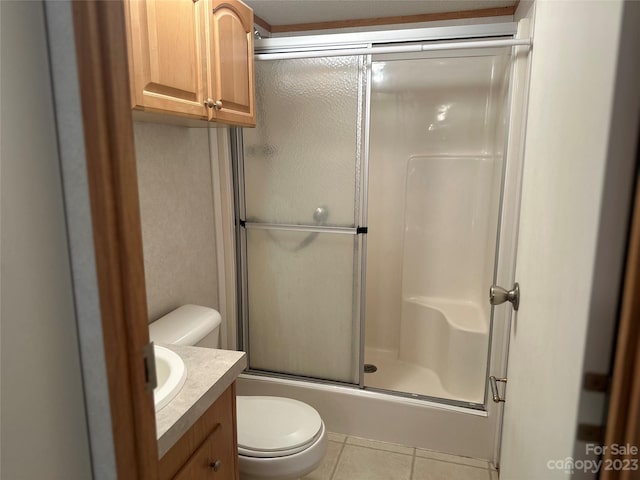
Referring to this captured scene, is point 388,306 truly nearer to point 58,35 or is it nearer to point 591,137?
point 591,137

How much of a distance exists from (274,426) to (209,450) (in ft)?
1.74

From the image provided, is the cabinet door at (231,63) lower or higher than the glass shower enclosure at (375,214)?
higher

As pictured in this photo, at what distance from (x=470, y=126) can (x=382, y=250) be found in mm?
926

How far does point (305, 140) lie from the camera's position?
2141 millimetres

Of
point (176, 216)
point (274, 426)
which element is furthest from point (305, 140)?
point (274, 426)

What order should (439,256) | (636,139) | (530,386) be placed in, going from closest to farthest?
(636,139), (530,386), (439,256)

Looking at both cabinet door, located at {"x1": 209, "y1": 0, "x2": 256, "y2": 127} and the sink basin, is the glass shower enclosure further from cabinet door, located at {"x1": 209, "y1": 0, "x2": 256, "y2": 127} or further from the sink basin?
the sink basin

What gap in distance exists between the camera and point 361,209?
2.11 metres

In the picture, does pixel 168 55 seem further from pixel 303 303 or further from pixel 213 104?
Result: pixel 303 303

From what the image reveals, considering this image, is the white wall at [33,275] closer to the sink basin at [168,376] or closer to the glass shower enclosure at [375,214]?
the sink basin at [168,376]

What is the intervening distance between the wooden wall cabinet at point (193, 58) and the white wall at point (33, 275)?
0.71 meters

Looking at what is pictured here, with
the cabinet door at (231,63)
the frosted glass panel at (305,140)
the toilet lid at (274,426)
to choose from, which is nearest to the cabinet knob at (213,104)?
the cabinet door at (231,63)

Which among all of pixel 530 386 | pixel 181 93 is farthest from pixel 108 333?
pixel 181 93

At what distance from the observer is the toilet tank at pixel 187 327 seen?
5.38ft
